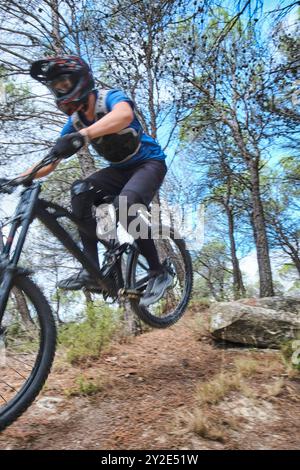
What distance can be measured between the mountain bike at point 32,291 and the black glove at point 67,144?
0.17ft

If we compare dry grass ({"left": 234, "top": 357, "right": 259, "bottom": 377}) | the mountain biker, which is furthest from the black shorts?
dry grass ({"left": 234, "top": 357, "right": 259, "bottom": 377})

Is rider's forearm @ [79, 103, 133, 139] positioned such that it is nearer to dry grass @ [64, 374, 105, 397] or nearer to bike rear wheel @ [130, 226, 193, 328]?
bike rear wheel @ [130, 226, 193, 328]

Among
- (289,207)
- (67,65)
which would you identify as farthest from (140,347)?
(289,207)

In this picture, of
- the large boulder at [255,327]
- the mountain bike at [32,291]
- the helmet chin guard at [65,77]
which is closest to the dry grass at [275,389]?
the large boulder at [255,327]

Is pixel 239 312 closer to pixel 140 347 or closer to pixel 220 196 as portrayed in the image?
pixel 140 347

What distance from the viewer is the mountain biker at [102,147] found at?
9.89 ft

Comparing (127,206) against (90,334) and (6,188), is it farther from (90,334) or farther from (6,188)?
(90,334)

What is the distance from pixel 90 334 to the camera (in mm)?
4512

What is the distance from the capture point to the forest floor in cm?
268

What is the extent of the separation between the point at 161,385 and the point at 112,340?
1394mm

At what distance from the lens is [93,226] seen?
3588 millimetres

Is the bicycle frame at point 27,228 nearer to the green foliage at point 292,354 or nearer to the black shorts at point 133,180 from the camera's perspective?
the black shorts at point 133,180

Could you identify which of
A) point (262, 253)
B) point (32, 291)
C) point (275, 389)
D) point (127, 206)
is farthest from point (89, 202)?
point (262, 253)

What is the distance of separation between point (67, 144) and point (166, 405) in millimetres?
1968
